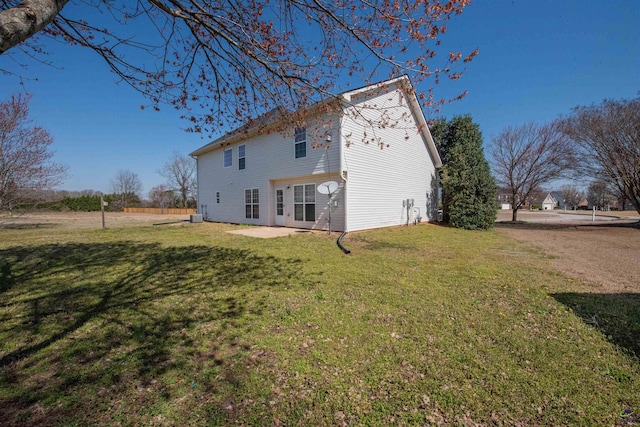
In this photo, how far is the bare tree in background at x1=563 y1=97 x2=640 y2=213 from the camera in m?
13.0

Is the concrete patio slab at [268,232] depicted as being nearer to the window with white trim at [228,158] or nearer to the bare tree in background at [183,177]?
the window with white trim at [228,158]

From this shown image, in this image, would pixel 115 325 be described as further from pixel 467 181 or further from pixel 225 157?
pixel 467 181

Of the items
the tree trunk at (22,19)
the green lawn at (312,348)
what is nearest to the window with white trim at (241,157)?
the green lawn at (312,348)

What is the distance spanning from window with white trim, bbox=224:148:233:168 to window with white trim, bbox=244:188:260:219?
8.34 feet

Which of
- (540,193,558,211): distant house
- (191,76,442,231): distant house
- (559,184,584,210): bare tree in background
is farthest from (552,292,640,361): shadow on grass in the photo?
(540,193,558,211): distant house

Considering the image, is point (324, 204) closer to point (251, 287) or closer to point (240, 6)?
point (251, 287)

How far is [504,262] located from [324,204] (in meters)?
7.07

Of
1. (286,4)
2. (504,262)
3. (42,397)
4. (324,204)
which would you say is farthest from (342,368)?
(324,204)

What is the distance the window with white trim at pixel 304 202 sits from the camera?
12.3 meters

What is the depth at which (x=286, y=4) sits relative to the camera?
12.8 feet

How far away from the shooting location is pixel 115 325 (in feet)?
10.0

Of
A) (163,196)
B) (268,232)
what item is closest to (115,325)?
(268,232)

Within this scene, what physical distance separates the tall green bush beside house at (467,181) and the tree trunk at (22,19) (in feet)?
53.0

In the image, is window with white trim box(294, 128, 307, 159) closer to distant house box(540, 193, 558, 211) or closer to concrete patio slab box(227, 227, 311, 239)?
concrete patio slab box(227, 227, 311, 239)
